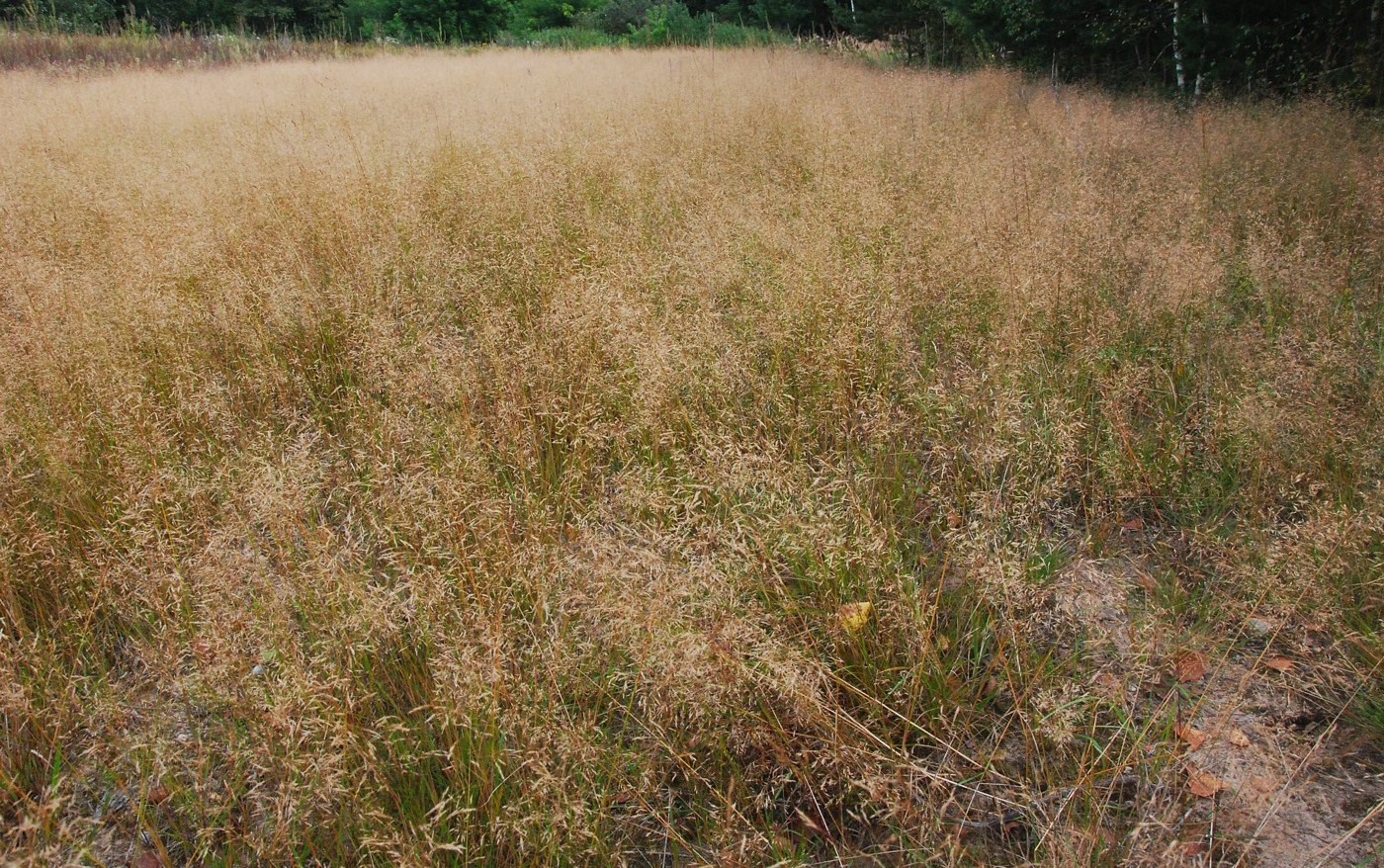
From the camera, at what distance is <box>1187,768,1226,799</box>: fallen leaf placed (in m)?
1.57

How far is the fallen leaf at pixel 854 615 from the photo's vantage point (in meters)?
1.79

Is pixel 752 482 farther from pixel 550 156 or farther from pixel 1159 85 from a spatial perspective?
pixel 1159 85

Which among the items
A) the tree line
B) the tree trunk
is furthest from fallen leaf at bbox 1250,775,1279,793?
the tree trunk

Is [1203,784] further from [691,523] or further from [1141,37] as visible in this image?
[1141,37]

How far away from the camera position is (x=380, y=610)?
1.61 m

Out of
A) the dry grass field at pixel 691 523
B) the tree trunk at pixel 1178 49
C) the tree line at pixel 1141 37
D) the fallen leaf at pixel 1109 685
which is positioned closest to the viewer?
the dry grass field at pixel 691 523

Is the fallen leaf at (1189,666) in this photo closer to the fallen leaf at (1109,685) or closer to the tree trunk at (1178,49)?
the fallen leaf at (1109,685)

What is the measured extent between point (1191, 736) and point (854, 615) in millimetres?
789

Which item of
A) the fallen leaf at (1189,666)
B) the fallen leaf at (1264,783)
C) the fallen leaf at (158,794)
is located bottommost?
the fallen leaf at (1264,783)

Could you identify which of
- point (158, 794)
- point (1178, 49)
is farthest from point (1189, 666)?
point (1178, 49)

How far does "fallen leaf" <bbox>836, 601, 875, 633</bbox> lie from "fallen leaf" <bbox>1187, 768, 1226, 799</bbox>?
716 mm

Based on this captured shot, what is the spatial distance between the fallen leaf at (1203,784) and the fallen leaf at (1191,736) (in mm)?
70

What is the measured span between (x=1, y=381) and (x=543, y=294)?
1939 millimetres

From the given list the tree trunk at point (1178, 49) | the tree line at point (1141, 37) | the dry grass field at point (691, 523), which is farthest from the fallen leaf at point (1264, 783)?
the tree trunk at point (1178, 49)
